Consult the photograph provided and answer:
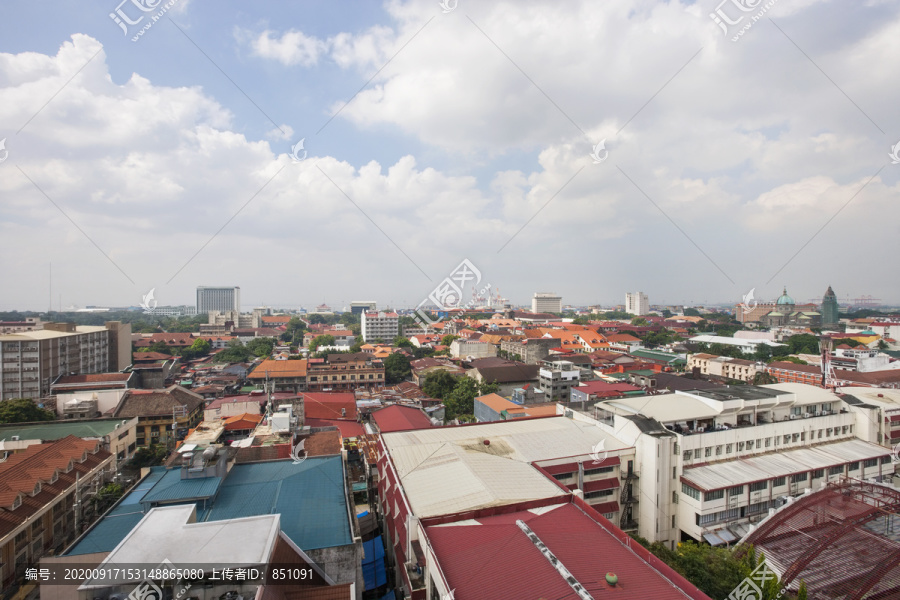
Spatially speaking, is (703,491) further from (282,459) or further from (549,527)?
(282,459)

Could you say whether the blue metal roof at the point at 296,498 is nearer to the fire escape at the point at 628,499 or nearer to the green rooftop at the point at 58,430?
the fire escape at the point at 628,499

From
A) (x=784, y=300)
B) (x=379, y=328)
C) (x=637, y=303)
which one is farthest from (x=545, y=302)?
(x=379, y=328)

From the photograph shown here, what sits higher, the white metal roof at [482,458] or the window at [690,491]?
the white metal roof at [482,458]

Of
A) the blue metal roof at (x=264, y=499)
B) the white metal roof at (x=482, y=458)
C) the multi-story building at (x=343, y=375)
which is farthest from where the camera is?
the multi-story building at (x=343, y=375)

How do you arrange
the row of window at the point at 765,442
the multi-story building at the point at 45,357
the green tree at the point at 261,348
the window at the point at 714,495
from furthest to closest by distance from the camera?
the green tree at the point at 261,348 < the multi-story building at the point at 45,357 < the row of window at the point at 765,442 < the window at the point at 714,495

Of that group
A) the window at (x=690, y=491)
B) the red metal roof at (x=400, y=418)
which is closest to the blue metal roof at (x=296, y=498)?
the red metal roof at (x=400, y=418)

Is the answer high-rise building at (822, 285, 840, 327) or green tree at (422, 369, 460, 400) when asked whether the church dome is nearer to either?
high-rise building at (822, 285, 840, 327)
